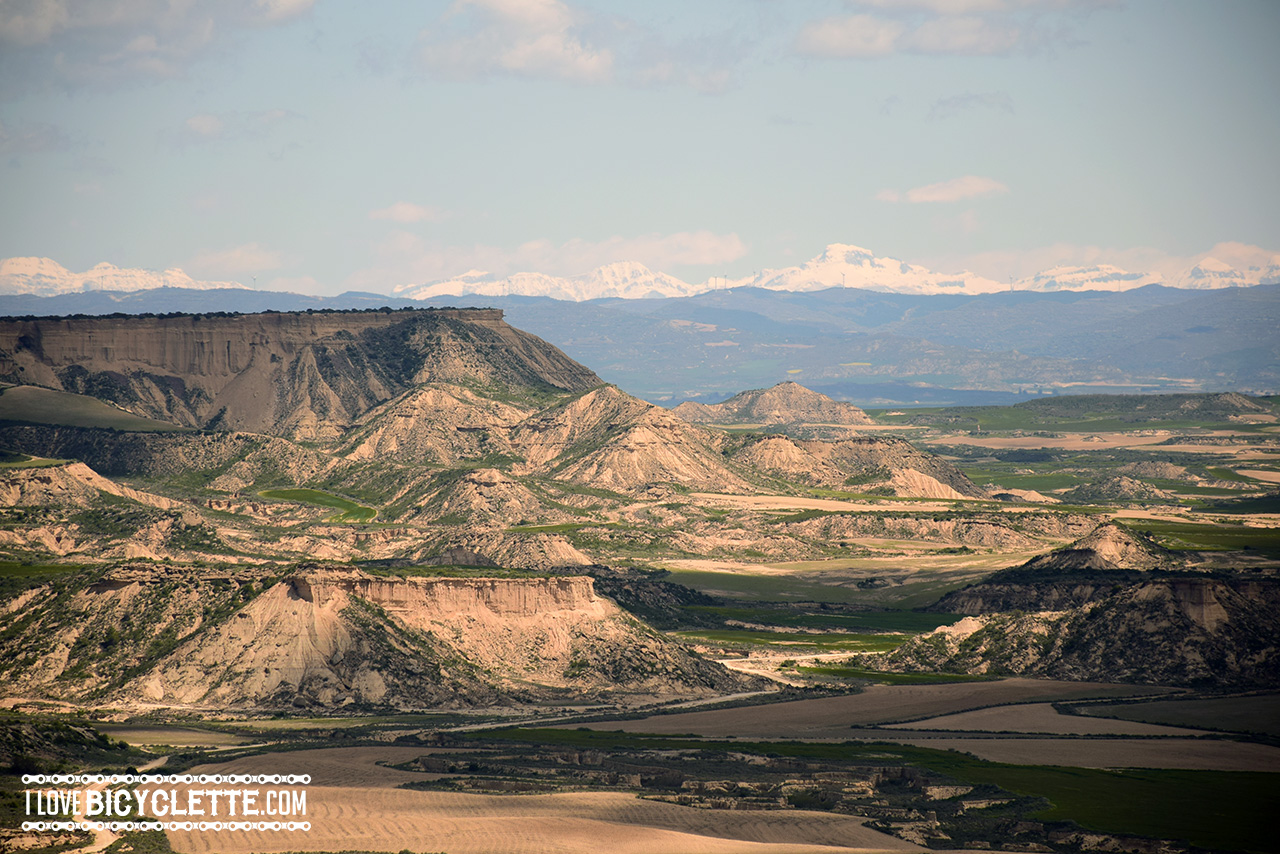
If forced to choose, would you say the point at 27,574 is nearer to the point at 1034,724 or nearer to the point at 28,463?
the point at 1034,724

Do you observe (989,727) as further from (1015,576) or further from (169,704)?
(1015,576)

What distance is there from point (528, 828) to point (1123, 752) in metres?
38.5

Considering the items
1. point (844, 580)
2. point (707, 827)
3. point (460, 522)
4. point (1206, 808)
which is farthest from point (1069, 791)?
point (460, 522)

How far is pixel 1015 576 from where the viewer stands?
161 metres

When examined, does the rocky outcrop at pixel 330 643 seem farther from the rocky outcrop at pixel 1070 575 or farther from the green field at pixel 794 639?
the rocky outcrop at pixel 1070 575

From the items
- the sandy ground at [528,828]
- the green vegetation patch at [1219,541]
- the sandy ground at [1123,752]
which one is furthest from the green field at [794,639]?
the sandy ground at [528,828]

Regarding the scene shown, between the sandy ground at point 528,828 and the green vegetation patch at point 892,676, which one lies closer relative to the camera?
the sandy ground at point 528,828

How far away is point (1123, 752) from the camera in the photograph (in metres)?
91.6

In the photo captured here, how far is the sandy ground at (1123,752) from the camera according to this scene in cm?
8825

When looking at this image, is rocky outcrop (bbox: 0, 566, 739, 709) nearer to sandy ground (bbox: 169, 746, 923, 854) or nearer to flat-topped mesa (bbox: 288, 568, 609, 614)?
flat-topped mesa (bbox: 288, 568, 609, 614)

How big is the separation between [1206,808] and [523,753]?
33.4m

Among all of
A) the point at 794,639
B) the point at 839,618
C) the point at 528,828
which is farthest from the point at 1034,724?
the point at 839,618

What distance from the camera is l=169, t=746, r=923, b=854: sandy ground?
66.4 metres

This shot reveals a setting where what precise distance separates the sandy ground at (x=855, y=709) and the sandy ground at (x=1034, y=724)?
208cm
